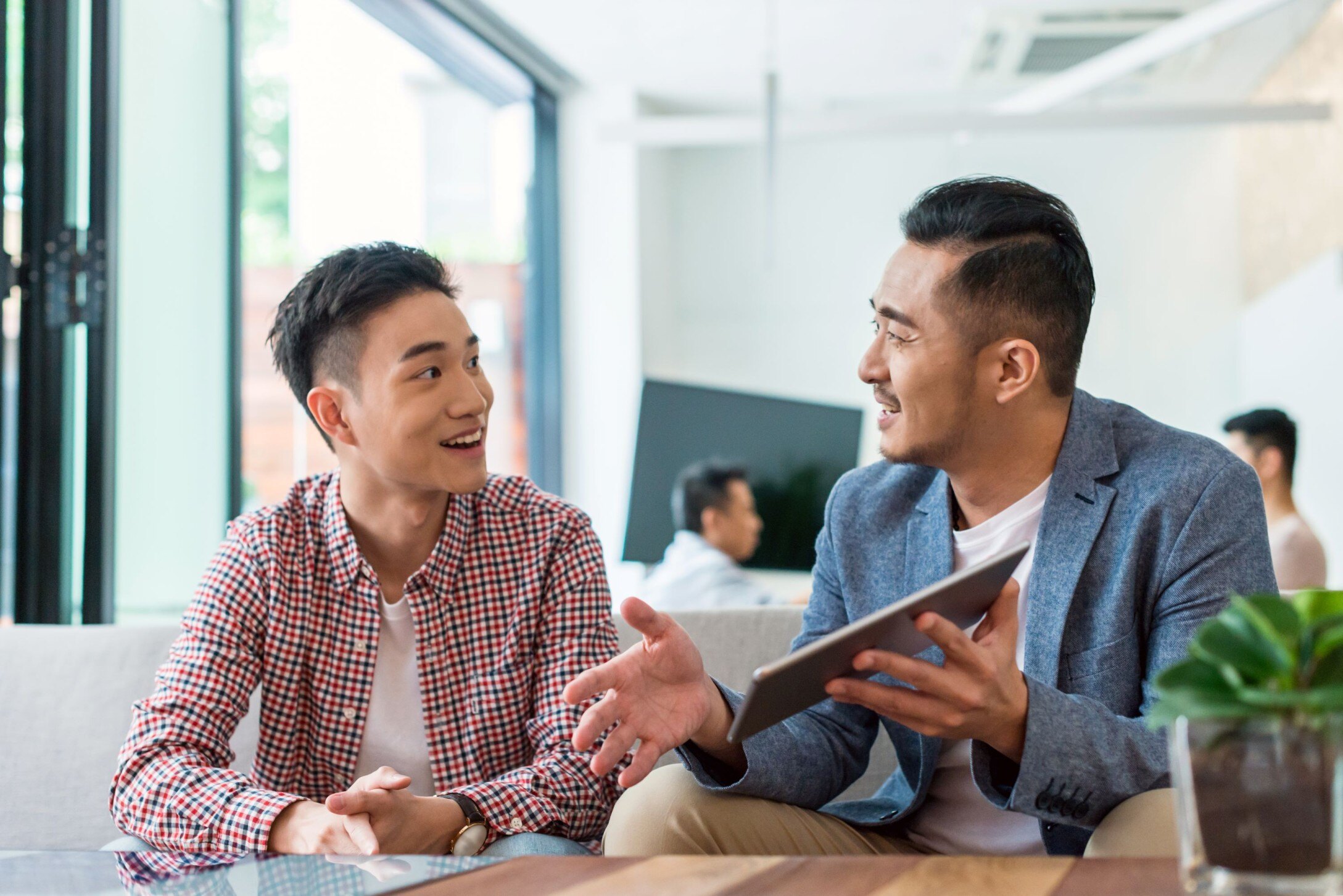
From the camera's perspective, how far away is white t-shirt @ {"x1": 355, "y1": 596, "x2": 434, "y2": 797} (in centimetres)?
157

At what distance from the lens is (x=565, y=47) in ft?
17.9

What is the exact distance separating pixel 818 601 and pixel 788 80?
186 inches

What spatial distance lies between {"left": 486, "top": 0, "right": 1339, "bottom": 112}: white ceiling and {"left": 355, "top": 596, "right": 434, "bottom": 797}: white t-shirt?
388cm

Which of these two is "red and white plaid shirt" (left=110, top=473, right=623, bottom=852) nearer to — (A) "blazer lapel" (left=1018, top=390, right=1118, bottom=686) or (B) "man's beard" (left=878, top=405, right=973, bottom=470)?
(B) "man's beard" (left=878, top=405, right=973, bottom=470)

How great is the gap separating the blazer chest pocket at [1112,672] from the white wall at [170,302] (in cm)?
233

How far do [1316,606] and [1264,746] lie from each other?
0.28 ft

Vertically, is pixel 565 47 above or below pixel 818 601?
above

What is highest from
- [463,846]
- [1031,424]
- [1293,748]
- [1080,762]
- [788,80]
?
[788,80]

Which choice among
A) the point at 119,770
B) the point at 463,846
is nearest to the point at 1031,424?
the point at 463,846

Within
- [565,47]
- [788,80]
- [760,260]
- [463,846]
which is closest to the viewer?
[463,846]

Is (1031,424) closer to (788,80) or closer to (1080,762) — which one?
(1080,762)

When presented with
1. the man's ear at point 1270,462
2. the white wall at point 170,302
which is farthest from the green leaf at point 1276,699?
the man's ear at point 1270,462

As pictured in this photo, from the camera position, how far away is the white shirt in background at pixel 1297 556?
330 cm

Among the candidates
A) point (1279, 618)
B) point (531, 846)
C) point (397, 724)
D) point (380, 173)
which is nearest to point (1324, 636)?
point (1279, 618)
